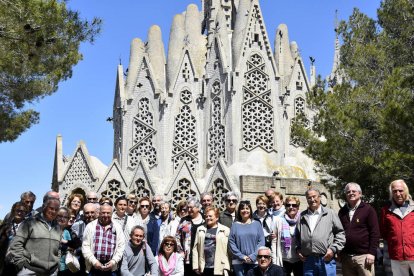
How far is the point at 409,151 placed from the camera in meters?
12.2

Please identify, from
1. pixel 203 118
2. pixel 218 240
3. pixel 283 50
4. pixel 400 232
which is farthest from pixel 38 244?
pixel 283 50

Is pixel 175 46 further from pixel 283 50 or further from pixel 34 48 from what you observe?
pixel 34 48

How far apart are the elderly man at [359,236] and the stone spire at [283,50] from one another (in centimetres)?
2184

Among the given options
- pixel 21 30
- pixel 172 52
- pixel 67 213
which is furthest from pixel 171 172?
pixel 67 213

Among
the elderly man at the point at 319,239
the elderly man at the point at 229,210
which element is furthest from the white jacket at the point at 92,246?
the elderly man at the point at 319,239

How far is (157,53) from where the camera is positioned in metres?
28.9

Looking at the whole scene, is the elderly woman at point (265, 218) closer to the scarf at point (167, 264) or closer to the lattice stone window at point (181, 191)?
the scarf at point (167, 264)

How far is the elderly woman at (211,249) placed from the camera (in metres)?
7.29

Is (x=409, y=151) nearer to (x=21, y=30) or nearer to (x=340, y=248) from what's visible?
(x=340, y=248)

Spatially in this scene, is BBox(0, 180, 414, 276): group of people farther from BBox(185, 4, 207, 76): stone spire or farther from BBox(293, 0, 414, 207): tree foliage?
BBox(185, 4, 207, 76): stone spire

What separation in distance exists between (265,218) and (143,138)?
62.5 feet

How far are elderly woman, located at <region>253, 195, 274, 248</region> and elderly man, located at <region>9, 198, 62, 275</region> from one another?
9.05 feet

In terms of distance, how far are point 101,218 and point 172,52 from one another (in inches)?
874

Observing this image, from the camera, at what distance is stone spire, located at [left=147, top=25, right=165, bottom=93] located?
28.1m
